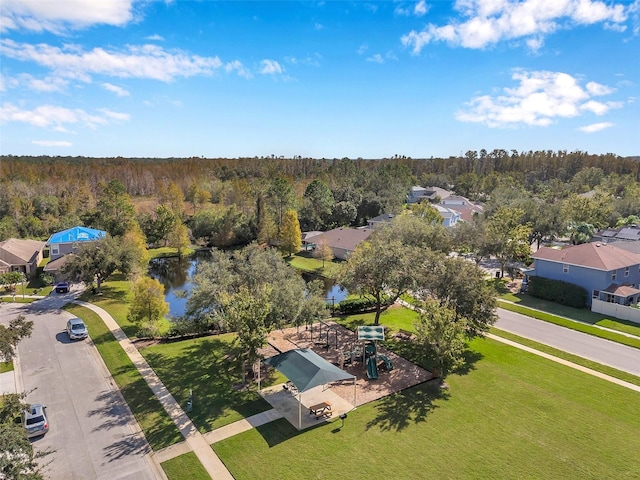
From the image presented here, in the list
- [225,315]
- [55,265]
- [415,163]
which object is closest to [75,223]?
[55,265]

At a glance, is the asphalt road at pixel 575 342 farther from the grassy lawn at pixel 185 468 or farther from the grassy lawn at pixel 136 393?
the grassy lawn at pixel 136 393

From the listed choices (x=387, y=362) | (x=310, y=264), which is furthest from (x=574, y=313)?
(x=310, y=264)

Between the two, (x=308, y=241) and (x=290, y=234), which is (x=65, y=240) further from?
(x=308, y=241)

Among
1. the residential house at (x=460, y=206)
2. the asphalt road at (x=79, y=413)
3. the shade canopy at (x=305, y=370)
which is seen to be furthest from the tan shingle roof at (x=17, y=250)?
the residential house at (x=460, y=206)

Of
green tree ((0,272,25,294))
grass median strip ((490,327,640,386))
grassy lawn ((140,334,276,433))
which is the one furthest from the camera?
green tree ((0,272,25,294))

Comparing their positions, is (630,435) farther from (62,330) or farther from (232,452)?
(62,330)

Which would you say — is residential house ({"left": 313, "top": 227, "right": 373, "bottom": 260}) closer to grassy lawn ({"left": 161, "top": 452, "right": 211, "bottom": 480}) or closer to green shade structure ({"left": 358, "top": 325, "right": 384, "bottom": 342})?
green shade structure ({"left": 358, "top": 325, "right": 384, "bottom": 342})

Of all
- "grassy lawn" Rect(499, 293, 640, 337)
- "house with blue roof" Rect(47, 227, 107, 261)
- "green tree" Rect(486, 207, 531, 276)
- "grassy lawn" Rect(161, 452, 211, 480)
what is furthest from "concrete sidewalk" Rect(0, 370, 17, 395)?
"green tree" Rect(486, 207, 531, 276)
